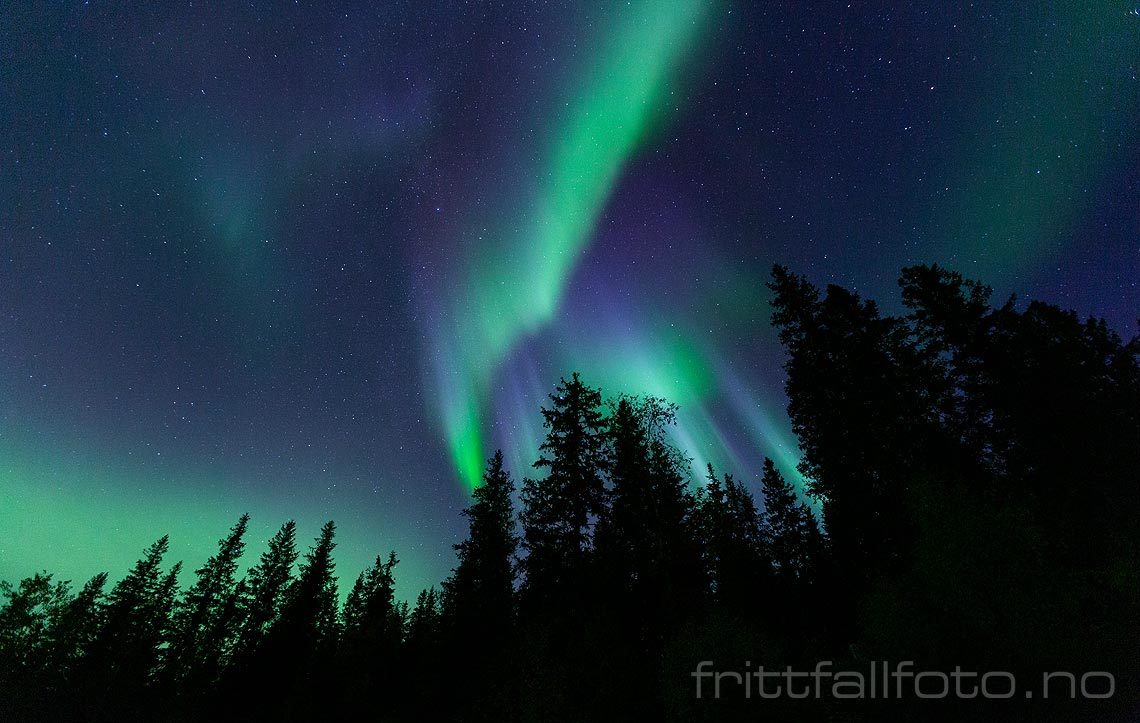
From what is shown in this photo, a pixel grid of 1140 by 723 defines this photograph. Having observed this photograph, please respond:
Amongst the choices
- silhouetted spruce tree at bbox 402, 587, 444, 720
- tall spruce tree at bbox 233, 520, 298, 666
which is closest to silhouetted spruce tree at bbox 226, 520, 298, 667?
tall spruce tree at bbox 233, 520, 298, 666

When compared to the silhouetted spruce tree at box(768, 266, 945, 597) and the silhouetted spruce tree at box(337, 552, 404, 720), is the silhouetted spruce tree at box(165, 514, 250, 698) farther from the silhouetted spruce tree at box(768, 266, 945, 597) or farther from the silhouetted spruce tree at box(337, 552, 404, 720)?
the silhouetted spruce tree at box(768, 266, 945, 597)

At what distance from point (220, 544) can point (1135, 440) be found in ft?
274

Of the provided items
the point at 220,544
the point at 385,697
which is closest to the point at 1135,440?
the point at 385,697

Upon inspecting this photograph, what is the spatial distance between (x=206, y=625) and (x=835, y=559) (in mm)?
67006

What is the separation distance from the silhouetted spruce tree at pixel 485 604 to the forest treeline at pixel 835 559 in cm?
15

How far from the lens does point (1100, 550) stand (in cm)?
1859

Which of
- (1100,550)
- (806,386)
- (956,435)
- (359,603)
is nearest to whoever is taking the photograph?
(1100,550)

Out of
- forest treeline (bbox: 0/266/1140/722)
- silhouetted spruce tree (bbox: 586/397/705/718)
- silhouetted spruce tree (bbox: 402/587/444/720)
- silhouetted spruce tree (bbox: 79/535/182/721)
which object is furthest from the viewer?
silhouetted spruce tree (bbox: 79/535/182/721)

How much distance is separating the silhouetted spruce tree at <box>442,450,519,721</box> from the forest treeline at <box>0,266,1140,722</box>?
0.15 metres

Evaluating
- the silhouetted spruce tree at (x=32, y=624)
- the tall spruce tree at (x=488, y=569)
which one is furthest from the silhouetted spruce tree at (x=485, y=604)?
the silhouetted spruce tree at (x=32, y=624)

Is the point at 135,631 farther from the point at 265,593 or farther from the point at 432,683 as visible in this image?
the point at 432,683

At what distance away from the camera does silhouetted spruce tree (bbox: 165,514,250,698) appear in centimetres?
5150

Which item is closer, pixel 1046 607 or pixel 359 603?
pixel 1046 607

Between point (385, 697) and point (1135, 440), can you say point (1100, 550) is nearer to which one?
point (1135, 440)
